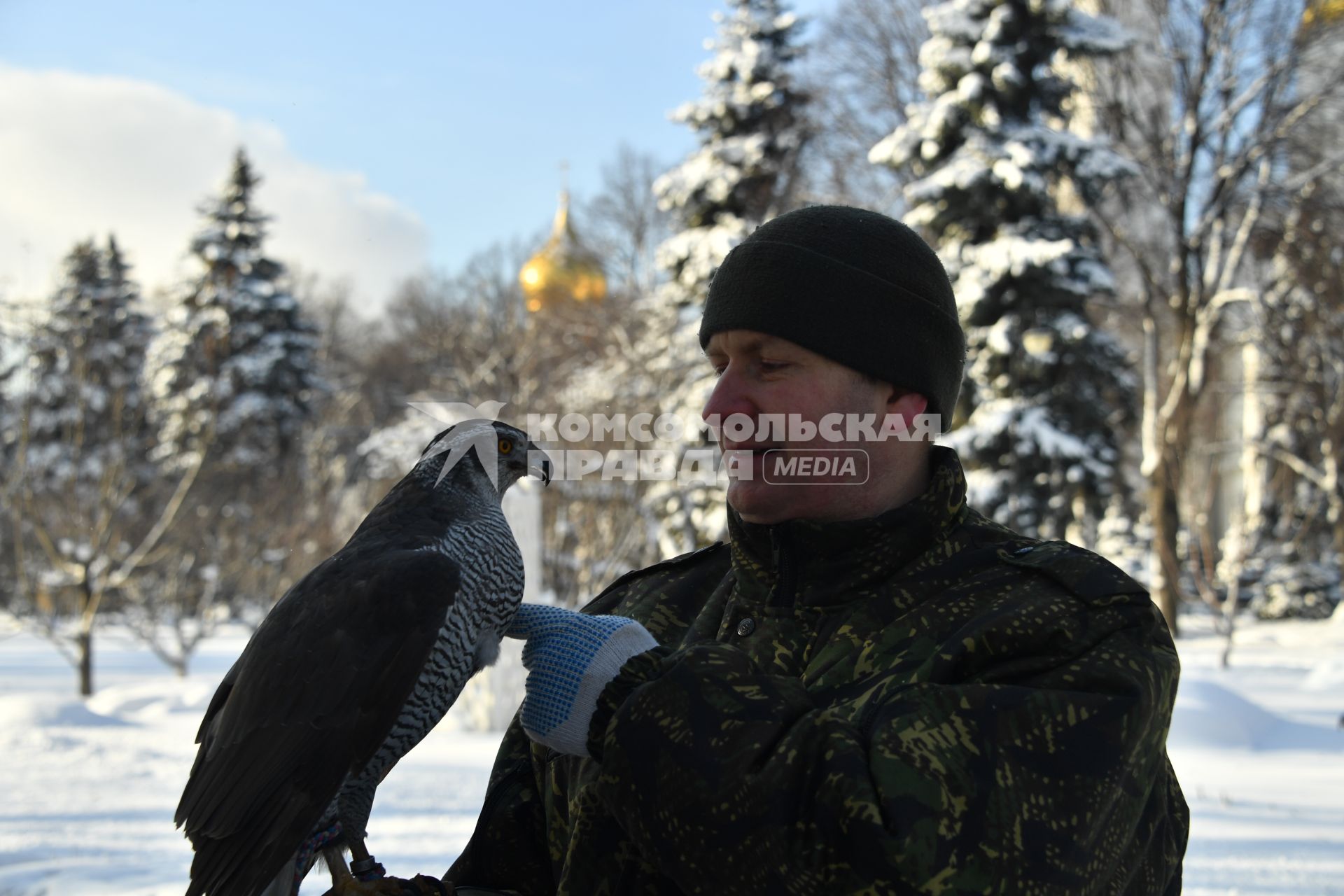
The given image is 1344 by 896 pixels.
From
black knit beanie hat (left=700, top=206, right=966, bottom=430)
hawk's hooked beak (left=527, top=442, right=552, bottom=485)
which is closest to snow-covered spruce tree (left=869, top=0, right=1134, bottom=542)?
hawk's hooked beak (left=527, top=442, right=552, bottom=485)

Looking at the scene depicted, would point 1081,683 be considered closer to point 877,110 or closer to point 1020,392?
point 1020,392

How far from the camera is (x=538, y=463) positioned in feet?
8.20

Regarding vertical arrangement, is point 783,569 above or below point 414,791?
above

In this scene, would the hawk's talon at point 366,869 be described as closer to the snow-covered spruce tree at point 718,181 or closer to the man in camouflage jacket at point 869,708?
the man in camouflage jacket at point 869,708

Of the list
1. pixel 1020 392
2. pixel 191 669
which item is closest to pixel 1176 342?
pixel 1020 392

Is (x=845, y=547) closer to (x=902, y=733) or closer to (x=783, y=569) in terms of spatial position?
(x=783, y=569)

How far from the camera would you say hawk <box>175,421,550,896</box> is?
6.15 ft

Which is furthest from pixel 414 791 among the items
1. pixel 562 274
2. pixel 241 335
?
pixel 241 335

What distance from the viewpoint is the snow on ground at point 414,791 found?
519cm

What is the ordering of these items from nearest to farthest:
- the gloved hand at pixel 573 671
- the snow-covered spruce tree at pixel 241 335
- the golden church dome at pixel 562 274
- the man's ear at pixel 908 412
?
the gloved hand at pixel 573 671 < the man's ear at pixel 908 412 < the golden church dome at pixel 562 274 < the snow-covered spruce tree at pixel 241 335

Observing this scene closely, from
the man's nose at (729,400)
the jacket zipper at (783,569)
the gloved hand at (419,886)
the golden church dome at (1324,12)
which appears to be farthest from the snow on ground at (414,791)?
the golden church dome at (1324,12)

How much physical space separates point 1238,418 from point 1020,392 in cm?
2305

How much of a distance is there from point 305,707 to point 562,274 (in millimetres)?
27777

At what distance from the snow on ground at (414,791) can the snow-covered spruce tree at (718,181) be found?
8018mm
